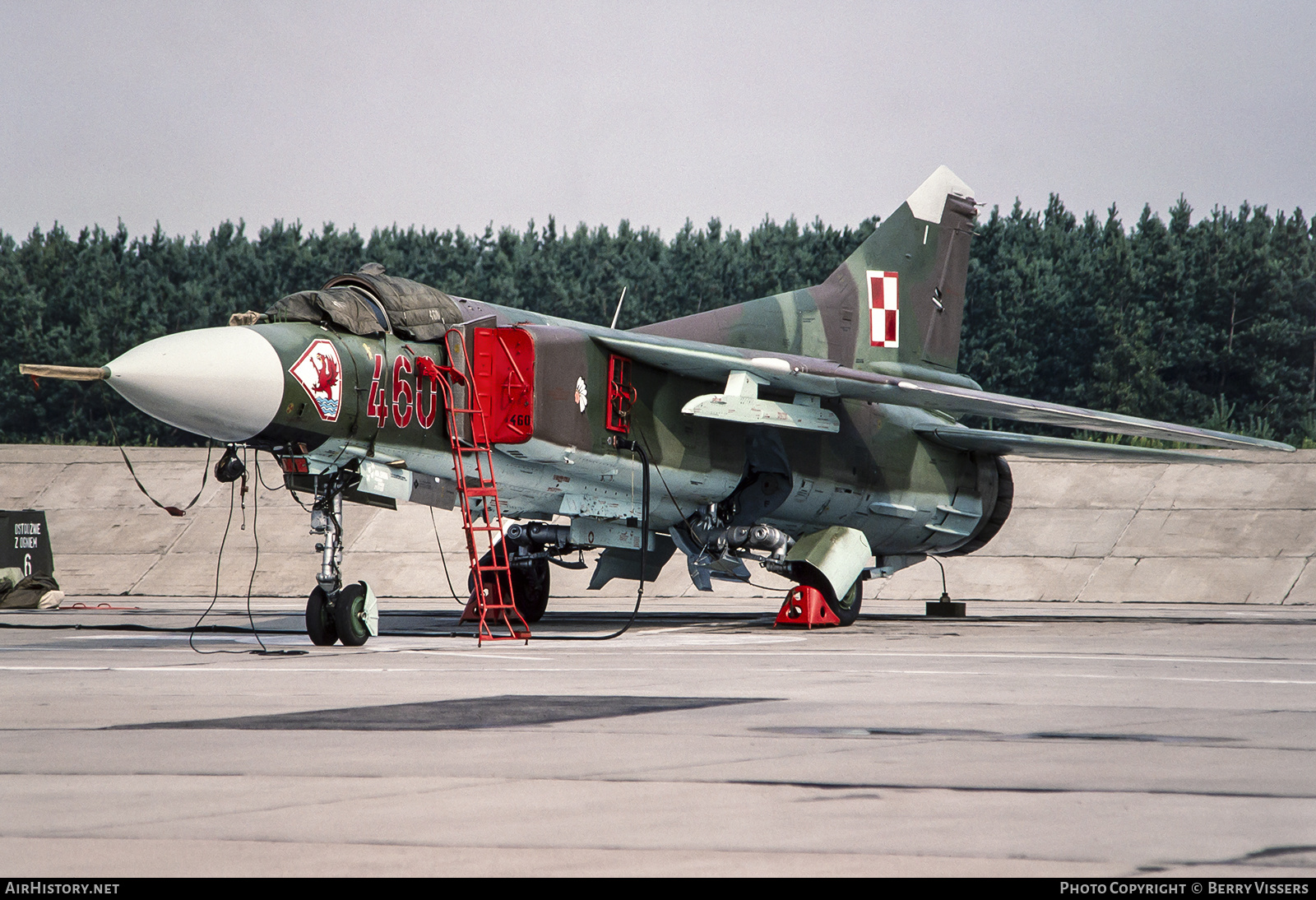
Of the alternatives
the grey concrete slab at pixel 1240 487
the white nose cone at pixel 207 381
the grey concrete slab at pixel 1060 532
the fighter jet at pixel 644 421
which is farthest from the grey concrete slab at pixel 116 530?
the grey concrete slab at pixel 1240 487

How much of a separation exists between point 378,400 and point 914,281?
8.84 metres

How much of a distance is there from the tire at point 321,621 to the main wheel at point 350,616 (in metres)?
0.06

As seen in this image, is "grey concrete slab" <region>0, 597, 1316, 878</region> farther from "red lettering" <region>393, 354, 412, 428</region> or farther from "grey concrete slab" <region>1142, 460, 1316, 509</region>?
"grey concrete slab" <region>1142, 460, 1316, 509</region>

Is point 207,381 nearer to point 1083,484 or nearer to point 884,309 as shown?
point 884,309

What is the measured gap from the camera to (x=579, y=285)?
230 ft

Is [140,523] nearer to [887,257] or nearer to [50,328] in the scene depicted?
[887,257]

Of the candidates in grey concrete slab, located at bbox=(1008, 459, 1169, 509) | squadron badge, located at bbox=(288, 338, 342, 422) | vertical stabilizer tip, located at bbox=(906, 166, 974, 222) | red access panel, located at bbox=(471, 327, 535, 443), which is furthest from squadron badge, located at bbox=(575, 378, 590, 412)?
grey concrete slab, located at bbox=(1008, 459, 1169, 509)

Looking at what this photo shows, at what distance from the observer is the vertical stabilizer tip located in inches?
728


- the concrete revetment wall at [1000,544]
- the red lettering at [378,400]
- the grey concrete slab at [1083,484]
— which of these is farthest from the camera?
the grey concrete slab at [1083,484]

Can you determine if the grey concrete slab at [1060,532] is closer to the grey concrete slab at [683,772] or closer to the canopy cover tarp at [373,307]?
the grey concrete slab at [683,772]

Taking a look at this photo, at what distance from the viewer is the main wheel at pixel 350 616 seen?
453 inches

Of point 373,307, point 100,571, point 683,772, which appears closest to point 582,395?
point 373,307

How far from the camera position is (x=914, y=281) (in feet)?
60.1

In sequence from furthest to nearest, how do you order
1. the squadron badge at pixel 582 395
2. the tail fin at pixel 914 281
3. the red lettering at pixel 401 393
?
the tail fin at pixel 914 281 < the squadron badge at pixel 582 395 < the red lettering at pixel 401 393
